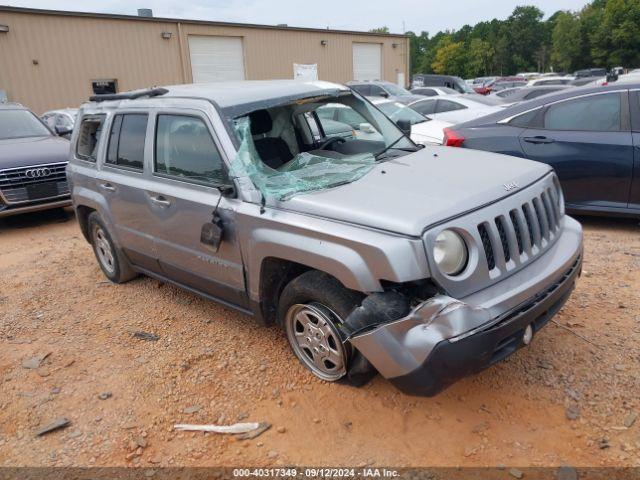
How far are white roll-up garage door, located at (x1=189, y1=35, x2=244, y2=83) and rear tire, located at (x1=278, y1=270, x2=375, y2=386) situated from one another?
22.5 meters

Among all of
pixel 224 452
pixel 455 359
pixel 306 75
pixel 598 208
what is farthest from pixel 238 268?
pixel 306 75

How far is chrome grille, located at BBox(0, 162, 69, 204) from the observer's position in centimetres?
737

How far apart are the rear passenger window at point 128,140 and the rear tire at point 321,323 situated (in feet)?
5.91

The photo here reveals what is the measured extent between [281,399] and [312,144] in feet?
6.52

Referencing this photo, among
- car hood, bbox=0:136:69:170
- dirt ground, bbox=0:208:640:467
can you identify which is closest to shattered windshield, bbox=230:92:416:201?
dirt ground, bbox=0:208:640:467

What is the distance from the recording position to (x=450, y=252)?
8.46 ft

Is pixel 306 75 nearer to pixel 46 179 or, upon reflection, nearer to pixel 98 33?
pixel 98 33

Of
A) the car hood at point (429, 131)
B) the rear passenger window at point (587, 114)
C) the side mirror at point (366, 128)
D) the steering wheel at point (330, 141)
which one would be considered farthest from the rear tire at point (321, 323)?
the car hood at point (429, 131)

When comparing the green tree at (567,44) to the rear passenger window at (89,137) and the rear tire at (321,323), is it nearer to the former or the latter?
the rear passenger window at (89,137)

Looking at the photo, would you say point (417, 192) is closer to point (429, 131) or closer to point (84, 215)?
point (84, 215)

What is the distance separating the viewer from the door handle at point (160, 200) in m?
3.74

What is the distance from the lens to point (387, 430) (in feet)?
9.29

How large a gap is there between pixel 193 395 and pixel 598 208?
176 inches

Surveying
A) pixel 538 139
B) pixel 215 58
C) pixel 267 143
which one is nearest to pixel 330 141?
pixel 267 143
